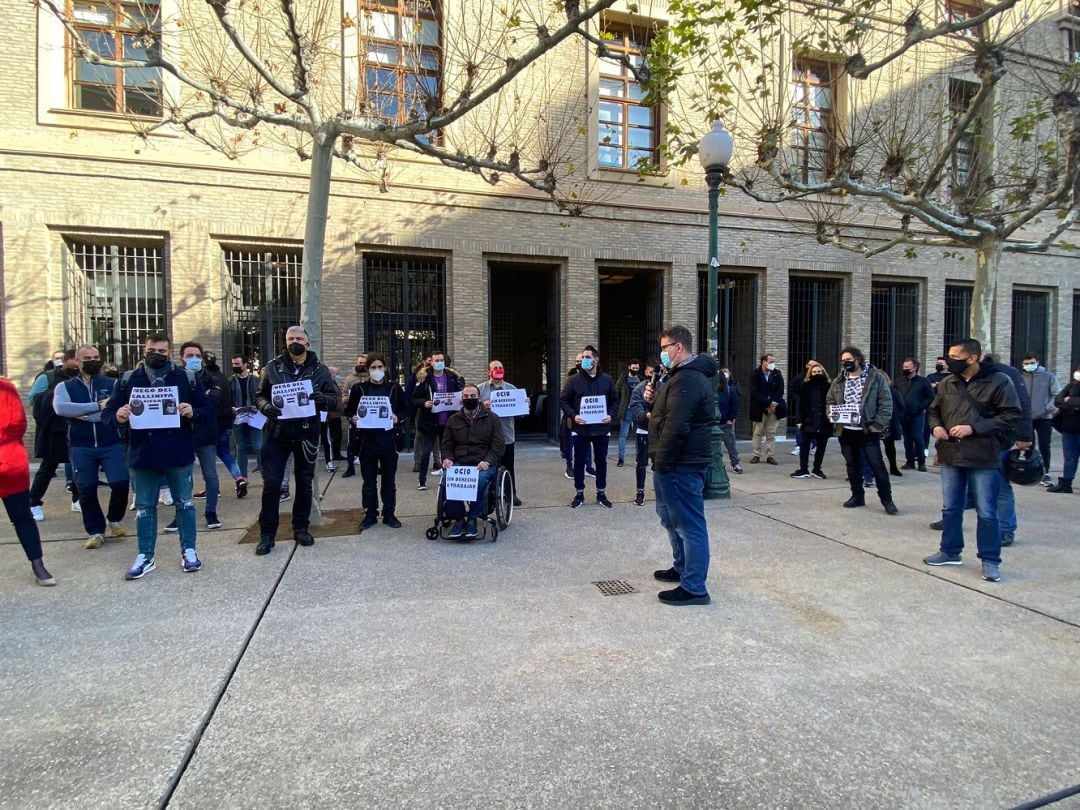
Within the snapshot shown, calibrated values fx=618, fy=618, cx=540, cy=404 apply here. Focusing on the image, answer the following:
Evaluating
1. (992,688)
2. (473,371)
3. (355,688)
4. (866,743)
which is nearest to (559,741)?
(355,688)

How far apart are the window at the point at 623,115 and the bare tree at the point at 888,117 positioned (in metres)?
0.69

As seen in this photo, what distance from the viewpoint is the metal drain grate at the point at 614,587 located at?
479 cm

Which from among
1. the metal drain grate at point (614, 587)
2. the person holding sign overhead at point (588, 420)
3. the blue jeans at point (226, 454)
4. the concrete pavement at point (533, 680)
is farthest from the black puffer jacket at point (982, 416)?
the blue jeans at point (226, 454)

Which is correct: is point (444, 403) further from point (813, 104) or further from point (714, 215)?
point (813, 104)

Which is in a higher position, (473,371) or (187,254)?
(187,254)

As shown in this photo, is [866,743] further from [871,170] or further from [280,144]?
[871,170]

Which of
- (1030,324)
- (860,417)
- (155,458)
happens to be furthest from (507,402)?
(1030,324)

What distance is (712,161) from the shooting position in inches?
317

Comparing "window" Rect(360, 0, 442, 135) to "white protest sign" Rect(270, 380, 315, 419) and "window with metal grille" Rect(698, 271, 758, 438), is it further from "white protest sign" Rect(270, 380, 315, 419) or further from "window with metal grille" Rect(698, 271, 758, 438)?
"window with metal grille" Rect(698, 271, 758, 438)

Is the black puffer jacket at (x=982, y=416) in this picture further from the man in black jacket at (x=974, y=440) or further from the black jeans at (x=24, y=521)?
the black jeans at (x=24, y=521)

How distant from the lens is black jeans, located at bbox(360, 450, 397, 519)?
689cm

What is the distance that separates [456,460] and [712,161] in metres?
5.14

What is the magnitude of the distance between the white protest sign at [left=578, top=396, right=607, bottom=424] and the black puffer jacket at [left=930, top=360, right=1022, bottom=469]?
3.73 metres

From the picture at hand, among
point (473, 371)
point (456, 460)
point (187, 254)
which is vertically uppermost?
point (187, 254)
